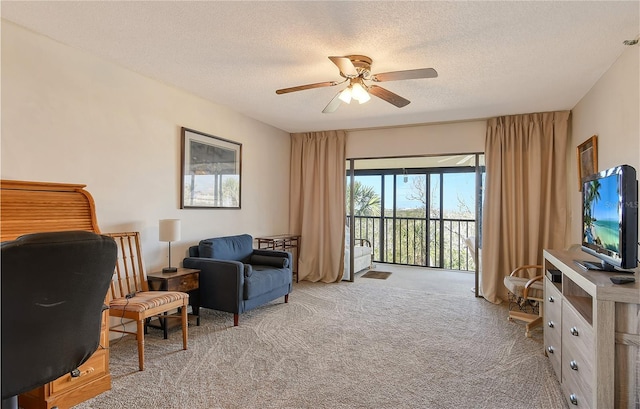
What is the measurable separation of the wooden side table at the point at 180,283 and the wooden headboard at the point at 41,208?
901 mm

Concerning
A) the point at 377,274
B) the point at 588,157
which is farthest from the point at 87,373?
the point at 377,274

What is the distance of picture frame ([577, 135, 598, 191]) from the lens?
3213 millimetres

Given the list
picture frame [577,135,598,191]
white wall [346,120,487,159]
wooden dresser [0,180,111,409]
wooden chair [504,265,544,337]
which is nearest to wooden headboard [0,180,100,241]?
wooden dresser [0,180,111,409]

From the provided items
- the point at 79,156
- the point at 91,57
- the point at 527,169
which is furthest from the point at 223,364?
the point at 527,169

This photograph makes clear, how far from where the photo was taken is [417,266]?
7.06 meters

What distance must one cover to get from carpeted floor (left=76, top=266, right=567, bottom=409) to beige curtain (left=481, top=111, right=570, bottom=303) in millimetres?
794

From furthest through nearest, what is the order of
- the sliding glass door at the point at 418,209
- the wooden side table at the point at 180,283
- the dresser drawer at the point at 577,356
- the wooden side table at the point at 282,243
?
the sliding glass door at the point at 418,209 → the wooden side table at the point at 282,243 → the wooden side table at the point at 180,283 → the dresser drawer at the point at 577,356

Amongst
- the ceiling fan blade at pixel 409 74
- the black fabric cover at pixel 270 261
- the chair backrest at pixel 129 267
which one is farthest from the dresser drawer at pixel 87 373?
the ceiling fan blade at pixel 409 74

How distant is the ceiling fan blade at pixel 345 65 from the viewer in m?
2.36

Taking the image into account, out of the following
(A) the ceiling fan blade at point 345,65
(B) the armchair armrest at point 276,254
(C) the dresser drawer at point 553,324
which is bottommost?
(C) the dresser drawer at point 553,324

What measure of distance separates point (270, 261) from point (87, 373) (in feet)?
7.59

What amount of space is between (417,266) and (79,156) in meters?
6.05

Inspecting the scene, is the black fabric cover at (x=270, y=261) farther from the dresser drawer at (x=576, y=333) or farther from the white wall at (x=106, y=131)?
the dresser drawer at (x=576, y=333)

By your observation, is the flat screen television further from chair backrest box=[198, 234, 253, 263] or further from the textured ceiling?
chair backrest box=[198, 234, 253, 263]
